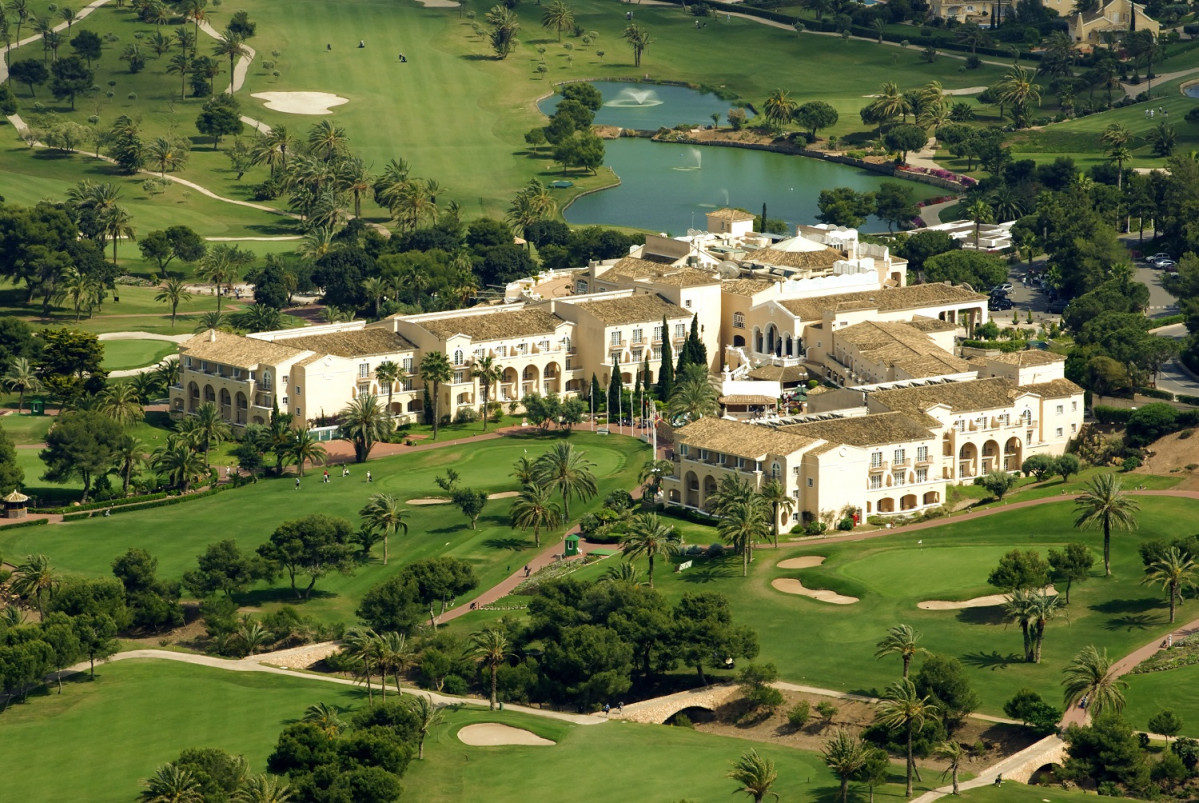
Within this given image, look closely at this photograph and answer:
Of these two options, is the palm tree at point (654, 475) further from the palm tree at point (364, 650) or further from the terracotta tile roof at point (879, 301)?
the palm tree at point (364, 650)

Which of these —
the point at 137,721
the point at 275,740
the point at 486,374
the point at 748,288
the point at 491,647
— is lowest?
the point at 137,721

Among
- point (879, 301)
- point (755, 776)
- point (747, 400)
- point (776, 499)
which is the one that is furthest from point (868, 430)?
point (755, 776)

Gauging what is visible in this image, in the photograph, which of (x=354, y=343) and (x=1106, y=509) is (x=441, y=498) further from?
(x=1106, y=509)

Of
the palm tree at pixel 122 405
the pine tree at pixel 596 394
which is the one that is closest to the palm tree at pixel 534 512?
the pine tree at pixel 596 394

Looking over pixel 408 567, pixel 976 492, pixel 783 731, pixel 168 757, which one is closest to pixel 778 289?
pixel 976 492

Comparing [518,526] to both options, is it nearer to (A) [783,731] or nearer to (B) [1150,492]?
(A) [783,731]

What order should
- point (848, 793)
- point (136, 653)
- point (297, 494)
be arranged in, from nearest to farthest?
point (848, 793) < point (136, 653) < point (297, 494)
